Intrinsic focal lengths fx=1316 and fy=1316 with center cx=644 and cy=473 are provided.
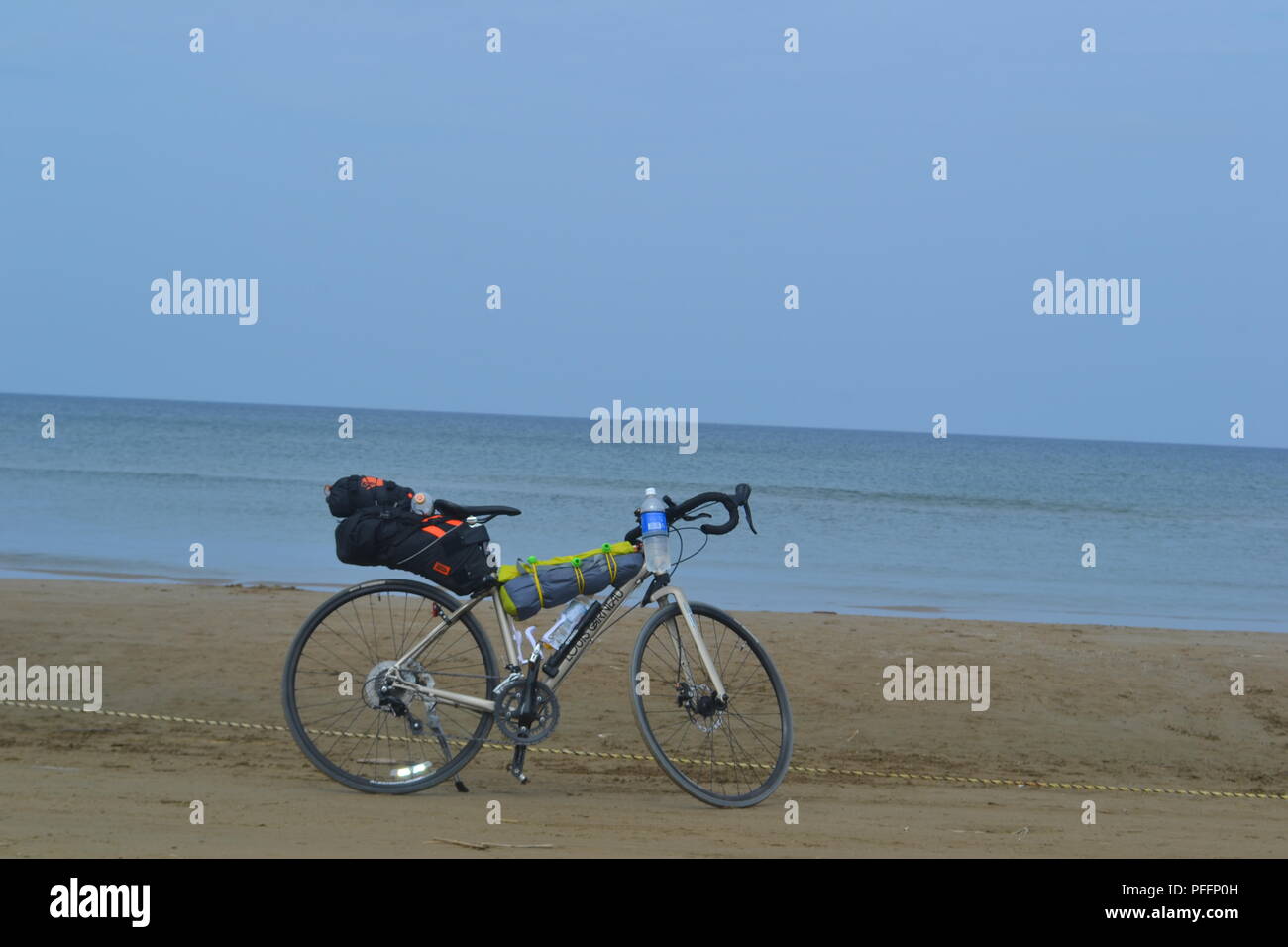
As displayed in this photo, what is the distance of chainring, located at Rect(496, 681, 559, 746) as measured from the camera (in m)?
5.14

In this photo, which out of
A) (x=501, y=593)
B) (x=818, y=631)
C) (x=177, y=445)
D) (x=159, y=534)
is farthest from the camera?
(x=177, y=445)

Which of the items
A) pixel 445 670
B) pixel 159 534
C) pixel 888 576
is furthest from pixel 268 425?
pixel 445 670

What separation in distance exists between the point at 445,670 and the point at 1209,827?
3148mm

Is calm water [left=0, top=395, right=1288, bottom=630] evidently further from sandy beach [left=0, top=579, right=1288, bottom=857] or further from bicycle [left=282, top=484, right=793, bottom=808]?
bicycle [left=282, top=484, right=793, bottom=808]

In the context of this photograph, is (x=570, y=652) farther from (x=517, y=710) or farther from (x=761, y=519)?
(x=761, y=519)

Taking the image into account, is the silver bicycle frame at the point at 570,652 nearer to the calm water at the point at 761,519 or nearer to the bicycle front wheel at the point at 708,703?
the bicycle front wheel at the point at 708,703

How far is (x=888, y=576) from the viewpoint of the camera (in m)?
18.7

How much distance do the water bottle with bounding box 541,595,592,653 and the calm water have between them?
891 cm

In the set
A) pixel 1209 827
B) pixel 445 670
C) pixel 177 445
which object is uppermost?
pixel 177 445

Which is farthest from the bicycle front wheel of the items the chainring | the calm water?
the calm water

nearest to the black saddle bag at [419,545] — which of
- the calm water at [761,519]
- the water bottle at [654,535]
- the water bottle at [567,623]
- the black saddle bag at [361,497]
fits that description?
the black saddle bag at [361,497]

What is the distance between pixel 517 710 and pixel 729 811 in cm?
91

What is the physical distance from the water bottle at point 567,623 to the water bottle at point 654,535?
11.9 inches

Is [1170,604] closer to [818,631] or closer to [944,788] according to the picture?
[818,631]
